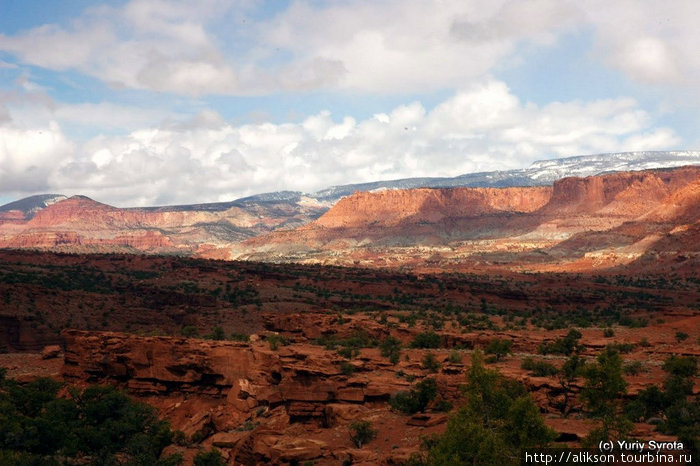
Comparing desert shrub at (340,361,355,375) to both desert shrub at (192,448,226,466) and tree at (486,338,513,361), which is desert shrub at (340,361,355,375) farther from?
tree at (486,338,513,361)

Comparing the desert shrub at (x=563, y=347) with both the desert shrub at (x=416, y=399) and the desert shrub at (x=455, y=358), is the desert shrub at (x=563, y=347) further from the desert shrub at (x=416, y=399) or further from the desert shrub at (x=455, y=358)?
the desert shrub at (x=416, y=399)

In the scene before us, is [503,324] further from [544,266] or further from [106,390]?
[544,266]

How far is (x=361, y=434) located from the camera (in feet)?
62.5

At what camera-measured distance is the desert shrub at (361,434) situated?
750 inches

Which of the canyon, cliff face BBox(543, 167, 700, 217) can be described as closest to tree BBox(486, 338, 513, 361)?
the canyon

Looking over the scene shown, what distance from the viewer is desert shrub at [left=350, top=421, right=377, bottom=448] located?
19.0m

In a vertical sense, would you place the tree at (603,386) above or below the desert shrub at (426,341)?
above

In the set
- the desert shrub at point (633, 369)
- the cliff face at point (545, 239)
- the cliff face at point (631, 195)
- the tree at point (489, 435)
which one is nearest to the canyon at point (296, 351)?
the desert shrub at point (633, 369)

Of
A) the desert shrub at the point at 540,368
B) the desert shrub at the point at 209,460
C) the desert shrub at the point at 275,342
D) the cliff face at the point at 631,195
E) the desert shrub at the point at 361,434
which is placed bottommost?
the desert shrub at the point at 209,460

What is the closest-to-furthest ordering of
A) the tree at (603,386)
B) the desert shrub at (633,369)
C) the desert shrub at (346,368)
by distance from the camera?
the tree at (603,386) < the desert shrub at (633,369) < the desert shrub at (346,368)

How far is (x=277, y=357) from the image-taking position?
25047 millimetres

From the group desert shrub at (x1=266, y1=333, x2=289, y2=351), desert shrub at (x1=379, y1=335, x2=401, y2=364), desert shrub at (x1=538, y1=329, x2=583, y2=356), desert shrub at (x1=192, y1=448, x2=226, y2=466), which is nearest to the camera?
desert shrub at (x1=192, y1=448, x2=226, y2=466)

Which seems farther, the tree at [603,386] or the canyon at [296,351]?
the canyon at [296,351]

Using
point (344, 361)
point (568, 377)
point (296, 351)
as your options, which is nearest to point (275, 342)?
point (296, 351)
